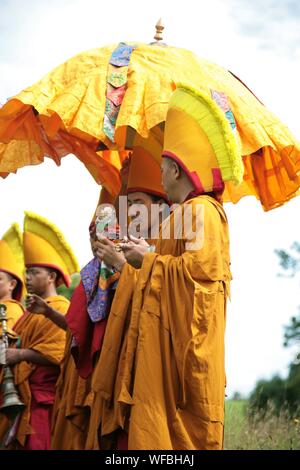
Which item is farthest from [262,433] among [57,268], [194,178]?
[194,178]

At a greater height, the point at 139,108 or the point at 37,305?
the point at 139,108

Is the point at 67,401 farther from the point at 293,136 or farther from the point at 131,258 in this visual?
the point at 293,136

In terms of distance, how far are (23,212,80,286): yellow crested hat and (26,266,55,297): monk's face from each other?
2.1 inches

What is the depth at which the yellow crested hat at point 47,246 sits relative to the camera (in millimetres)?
7469

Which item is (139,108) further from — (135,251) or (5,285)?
(5,285)

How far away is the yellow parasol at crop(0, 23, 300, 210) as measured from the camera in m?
5.65

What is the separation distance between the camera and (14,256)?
8391 mm

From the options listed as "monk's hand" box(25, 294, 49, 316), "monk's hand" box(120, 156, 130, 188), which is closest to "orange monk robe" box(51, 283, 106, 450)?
"monk's hand" box(25, 294, 49, 316)

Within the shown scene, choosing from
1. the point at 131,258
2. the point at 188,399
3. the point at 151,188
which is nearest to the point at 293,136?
the point at 151,188

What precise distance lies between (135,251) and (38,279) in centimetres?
232

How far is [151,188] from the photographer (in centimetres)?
614

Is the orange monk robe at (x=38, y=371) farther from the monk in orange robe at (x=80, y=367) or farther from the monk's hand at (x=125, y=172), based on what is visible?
the monk's hand at (x=125, y=172)

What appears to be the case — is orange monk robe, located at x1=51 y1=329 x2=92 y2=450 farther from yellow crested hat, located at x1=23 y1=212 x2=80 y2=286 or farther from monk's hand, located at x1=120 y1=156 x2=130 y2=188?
yellow crested hat, located at x1=23 y1=212 x2=80 y2=286
